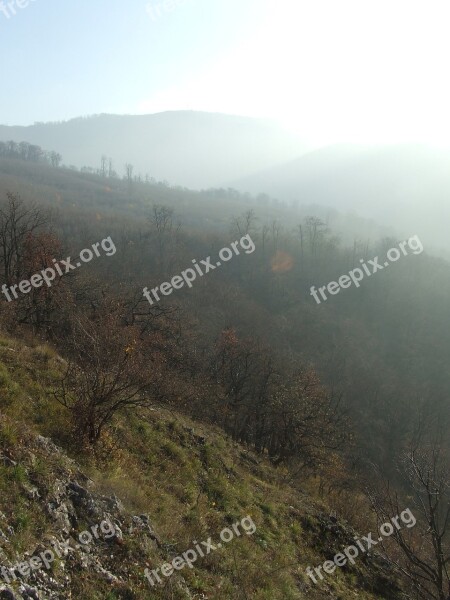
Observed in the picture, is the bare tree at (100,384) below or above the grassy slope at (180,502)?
above

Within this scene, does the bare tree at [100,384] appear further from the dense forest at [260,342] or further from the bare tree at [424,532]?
the bare tree at [424,532]

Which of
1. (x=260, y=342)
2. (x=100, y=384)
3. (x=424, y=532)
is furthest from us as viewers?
(x=260, y=342)

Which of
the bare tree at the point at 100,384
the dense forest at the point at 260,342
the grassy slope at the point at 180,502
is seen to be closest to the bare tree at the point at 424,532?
the dense forest at the point at 260,342

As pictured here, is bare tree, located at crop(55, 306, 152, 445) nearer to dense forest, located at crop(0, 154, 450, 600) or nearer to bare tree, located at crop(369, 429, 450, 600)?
dense forest, located at crop(0, 154, 450, 600)

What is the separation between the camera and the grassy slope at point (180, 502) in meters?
6.10

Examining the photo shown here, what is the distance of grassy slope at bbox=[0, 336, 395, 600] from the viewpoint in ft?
20.0

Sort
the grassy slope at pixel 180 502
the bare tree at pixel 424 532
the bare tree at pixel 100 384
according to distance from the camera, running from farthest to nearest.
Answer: the bare tree at pixel 100 384 < the bare tree at pixel 424 532 < the grassy slope at pixel 180 502

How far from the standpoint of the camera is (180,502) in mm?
9578

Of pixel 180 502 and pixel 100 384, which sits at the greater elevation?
pixel 100 384

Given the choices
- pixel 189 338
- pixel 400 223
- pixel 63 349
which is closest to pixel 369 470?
pixel 189 338

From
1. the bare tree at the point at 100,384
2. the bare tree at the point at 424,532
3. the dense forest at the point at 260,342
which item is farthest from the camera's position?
the dense forest at the point at 260,342

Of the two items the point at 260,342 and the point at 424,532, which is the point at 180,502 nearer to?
the point at 424,532

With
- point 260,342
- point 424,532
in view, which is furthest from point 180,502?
point 260,342

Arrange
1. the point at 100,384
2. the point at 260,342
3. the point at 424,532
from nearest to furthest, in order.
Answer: the point at 424,532 < the point at 100,384 < the point at 260,342
